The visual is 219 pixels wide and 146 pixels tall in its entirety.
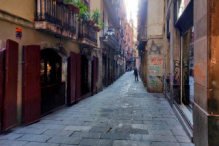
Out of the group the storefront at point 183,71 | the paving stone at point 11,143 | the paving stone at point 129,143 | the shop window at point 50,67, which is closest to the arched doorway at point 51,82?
the shop window at point 50,67

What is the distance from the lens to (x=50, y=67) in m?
7.53

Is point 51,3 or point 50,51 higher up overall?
point 51,3

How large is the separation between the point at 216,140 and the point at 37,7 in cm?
632

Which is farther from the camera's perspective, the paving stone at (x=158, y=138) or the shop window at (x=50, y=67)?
the shop window at (x=50, y=67)

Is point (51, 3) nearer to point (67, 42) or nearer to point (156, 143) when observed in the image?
point (67, 42)

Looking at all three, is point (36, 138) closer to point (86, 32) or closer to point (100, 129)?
point (100, 129)

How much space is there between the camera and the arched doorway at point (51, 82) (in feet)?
22.2

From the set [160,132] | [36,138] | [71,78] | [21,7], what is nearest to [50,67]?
[71,78]

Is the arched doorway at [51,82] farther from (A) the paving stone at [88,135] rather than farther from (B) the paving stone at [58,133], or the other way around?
(A) the paving stone at [88,135]

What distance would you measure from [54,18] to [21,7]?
1.33 metres

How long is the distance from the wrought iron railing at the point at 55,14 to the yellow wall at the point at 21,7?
0.62ft

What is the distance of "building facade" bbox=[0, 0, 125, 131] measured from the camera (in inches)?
184

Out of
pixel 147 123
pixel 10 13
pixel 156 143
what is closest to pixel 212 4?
pixel 156 143

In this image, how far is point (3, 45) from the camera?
183 inches
